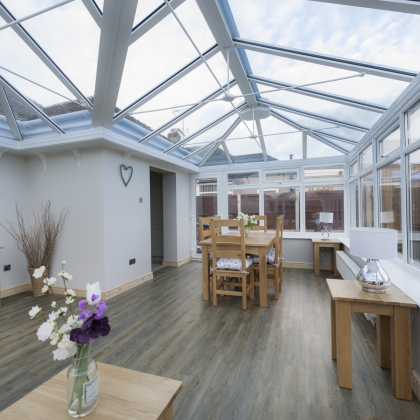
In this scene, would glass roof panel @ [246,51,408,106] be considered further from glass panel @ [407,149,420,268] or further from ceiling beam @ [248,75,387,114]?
glass panel @ [407,149,420,268]

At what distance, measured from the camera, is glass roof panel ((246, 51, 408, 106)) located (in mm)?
2543

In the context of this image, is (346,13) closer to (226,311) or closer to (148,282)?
(226,311)

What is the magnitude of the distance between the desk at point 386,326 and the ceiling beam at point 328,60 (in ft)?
6.25

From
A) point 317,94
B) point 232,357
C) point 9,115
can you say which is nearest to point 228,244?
point 232,357

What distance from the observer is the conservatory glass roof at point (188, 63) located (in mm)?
2047

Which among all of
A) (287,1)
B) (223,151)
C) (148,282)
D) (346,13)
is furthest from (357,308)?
Answer: (223,151)

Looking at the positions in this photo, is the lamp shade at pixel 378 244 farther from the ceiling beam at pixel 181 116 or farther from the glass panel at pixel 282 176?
the glass panel at pixel 282 176

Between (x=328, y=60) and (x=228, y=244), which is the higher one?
(x=328, y=60)

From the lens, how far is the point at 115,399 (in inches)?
42.4

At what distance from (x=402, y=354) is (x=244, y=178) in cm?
458

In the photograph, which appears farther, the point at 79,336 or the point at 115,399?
the point at 115,399

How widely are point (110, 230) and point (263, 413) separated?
303 centimetres

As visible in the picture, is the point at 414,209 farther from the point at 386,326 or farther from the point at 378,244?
the point at 386,326

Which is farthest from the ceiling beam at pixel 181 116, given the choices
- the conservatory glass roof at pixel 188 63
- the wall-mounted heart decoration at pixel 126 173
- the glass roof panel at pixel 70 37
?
the glass roof panel at pixel 70 37
